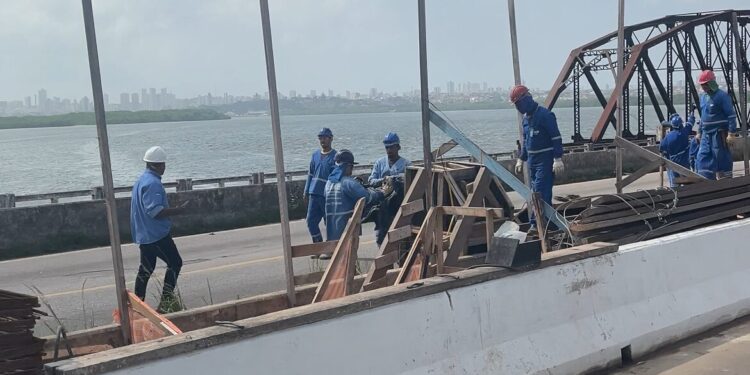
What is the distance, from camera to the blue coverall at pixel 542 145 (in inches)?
356

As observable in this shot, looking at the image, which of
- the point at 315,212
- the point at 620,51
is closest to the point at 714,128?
the point at 620,51

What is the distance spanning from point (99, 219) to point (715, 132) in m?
10.2

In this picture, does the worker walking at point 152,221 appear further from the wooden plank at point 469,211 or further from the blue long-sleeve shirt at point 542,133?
the blue long-sleeve shirt at point 542,133

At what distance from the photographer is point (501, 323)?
577 cm

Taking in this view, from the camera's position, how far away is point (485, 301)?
18.6 feet

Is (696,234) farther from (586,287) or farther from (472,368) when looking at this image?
(472,368)

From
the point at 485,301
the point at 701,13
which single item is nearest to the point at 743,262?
the point at 485,301

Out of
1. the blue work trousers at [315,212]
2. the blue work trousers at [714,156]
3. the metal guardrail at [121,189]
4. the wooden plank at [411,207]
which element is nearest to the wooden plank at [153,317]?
the wooden plank at [411,207]

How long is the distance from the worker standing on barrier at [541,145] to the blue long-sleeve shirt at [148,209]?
12.3 feet

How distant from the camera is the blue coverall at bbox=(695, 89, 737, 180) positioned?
11.4 m

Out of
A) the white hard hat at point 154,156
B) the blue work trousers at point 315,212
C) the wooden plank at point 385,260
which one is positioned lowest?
the blue work trousers at point 315,212

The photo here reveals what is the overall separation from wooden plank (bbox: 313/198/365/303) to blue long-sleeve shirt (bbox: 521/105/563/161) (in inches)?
127

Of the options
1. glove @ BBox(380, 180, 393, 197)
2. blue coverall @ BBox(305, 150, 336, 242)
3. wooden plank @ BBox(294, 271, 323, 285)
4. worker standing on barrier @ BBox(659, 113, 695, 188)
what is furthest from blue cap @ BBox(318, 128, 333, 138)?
worker standing on barrier @ BBox(659, 113, 695, 188)

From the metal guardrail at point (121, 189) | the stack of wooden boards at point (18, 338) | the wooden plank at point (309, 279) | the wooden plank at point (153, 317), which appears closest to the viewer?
→ the stack of wooden boards at point (18, 338)
